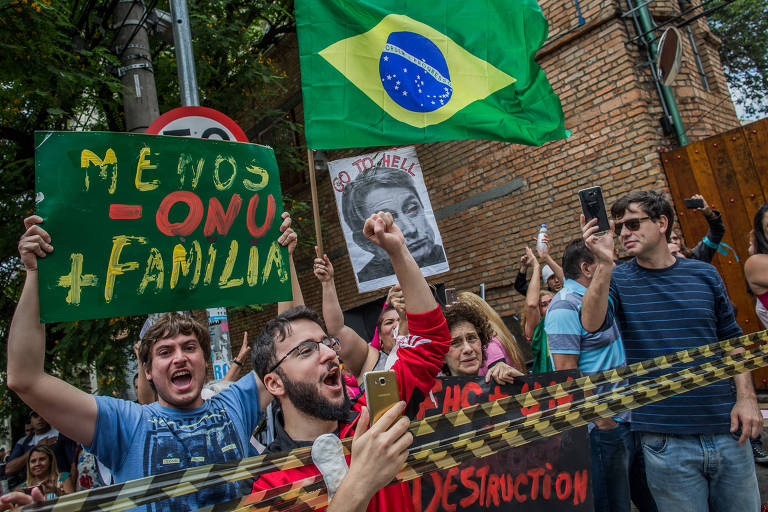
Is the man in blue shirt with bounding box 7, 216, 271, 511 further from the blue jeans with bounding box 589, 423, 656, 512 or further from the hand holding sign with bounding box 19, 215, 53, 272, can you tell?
the blue jeans with bounding box 589, 423, 656, 512

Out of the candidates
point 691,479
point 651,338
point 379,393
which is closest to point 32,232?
point 379,393

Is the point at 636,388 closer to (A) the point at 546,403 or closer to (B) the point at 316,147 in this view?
(A) the point at 546,403

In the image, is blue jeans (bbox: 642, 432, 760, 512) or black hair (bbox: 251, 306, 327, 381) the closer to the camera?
black hair (bbox: 251, 306, 327, 381)

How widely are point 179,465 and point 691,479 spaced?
2.14 m

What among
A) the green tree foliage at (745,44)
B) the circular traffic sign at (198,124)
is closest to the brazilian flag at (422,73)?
the circular traffic sign at (198,124)

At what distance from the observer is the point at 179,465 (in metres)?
2.13

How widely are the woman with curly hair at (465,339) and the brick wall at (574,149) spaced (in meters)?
4.24

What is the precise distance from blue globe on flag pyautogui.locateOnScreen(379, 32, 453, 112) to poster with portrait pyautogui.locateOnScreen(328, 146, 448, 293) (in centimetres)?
88

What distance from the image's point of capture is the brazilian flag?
3584mm

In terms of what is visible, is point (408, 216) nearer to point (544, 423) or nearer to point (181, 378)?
point (181, 378)

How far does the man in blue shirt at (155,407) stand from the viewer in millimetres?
1897

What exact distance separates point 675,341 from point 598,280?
0.48 metres

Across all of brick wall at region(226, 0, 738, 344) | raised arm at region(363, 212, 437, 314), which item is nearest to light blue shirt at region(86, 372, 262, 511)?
raised arm at region(363, 212, 437, 314)

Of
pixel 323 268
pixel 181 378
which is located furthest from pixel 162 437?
pixel 323 268
